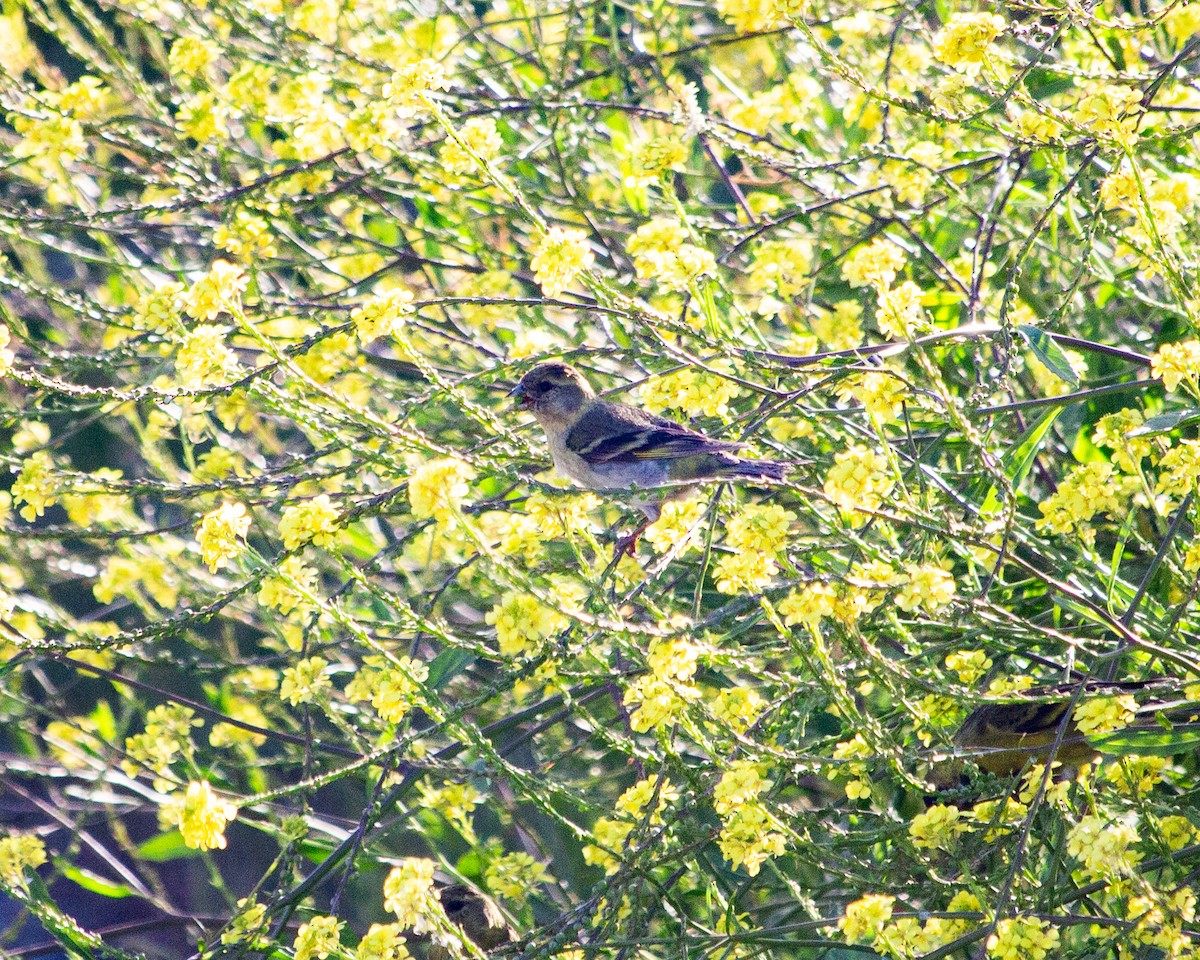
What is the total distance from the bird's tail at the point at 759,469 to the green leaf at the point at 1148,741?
71 cm

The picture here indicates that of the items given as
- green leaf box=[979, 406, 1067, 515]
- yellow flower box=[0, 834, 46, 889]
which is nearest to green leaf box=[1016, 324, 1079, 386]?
green leaf box=[979, 406, 1067, 515]

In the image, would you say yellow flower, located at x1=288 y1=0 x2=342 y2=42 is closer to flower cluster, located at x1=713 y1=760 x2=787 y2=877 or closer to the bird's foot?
the bird's foot

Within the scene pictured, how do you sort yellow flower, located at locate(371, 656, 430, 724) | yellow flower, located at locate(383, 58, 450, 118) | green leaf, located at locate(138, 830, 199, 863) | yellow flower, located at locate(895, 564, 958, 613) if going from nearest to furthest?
yellow flower, located at locate(895, 564, 958, 613) → yellow flower, located at locate(371, 656, 430, 724) → yellow flower, located at locate(383, 58, 450, 118) → green leaf, located at locate(138, 830, 199, 863)

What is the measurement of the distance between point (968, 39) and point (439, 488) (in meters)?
1.20

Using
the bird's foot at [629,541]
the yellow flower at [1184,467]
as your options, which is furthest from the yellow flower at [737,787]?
the bird's foot at [629,541]

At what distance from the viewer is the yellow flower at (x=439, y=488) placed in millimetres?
1955

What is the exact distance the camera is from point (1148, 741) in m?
1.95

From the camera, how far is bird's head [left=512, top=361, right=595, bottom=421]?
11.1ft

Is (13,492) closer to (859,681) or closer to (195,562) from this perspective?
(195,562)

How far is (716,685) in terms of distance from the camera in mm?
3160

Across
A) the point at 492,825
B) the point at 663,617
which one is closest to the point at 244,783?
the point at 492,825

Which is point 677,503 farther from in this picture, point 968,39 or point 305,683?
point 968,39

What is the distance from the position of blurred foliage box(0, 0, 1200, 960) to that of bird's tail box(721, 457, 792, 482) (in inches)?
1.5

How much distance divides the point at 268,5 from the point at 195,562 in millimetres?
1573
